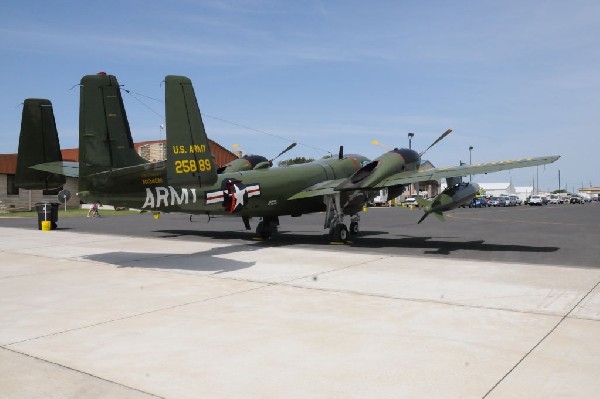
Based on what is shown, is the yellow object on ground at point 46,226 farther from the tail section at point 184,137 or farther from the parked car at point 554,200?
the parked car at point 554,200

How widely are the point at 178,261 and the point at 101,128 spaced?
449 centimetres

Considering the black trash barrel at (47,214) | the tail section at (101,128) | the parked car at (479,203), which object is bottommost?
the black trash barrel at (47,214)

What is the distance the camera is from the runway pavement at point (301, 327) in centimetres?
513

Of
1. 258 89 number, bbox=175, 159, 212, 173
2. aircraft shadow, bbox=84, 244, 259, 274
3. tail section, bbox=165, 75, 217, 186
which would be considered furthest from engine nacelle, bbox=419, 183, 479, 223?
tail section, bbox=165, 75, 217, 186

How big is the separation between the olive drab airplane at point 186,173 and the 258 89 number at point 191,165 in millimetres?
25

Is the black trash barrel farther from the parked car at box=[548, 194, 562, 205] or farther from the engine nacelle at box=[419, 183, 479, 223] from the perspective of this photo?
the parked car at box=[548, 194, 562, 205]

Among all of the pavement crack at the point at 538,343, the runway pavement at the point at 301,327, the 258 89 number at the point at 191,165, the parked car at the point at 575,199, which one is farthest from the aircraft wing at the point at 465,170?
the parked car at the point at 575,199

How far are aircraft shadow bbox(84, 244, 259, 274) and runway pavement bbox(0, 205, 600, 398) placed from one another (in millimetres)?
110

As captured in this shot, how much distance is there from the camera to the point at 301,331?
7.08 metres

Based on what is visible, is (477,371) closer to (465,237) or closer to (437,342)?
(437,342)

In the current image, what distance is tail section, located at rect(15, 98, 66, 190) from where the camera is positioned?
14578mm

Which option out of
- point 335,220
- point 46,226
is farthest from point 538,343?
point 46,226

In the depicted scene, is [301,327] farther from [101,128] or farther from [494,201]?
[494,201]

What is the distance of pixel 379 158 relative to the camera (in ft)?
64.7
